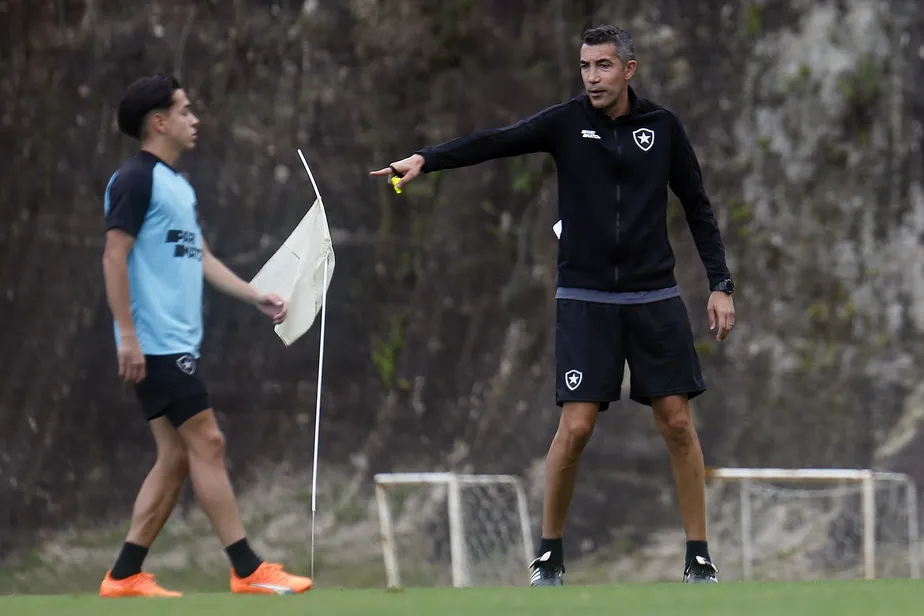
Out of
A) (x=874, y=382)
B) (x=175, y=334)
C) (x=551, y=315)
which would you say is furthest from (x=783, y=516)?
(x=175, y=334)

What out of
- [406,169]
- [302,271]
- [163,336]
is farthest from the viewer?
[302,271]

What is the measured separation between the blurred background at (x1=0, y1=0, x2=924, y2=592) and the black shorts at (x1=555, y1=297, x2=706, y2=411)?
219cm

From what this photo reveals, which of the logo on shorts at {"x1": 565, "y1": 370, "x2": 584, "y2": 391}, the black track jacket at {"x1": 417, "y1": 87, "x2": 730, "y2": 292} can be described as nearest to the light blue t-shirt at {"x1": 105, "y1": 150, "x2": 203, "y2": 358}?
the black track jacket at {"x1": 417, "y1": 87, "x2": 730, "y2": 292}

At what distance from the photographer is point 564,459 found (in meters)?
5.15

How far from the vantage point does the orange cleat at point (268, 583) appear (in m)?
4.70

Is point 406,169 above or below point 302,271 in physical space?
above

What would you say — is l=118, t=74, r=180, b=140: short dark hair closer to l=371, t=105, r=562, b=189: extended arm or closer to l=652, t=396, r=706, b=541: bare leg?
l=371, t=105, r=562, b=189: extended arm

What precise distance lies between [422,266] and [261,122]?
3.53 feet

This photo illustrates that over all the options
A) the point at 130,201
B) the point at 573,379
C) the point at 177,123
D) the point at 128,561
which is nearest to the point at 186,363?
the point at 130,201

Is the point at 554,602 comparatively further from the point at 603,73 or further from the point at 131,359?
the point at 603,73

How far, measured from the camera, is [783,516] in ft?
23.7

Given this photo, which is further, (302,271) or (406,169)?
(302,271)

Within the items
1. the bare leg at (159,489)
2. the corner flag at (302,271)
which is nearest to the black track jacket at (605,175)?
the corner flag at (302,271)

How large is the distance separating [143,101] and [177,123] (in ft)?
0.42
